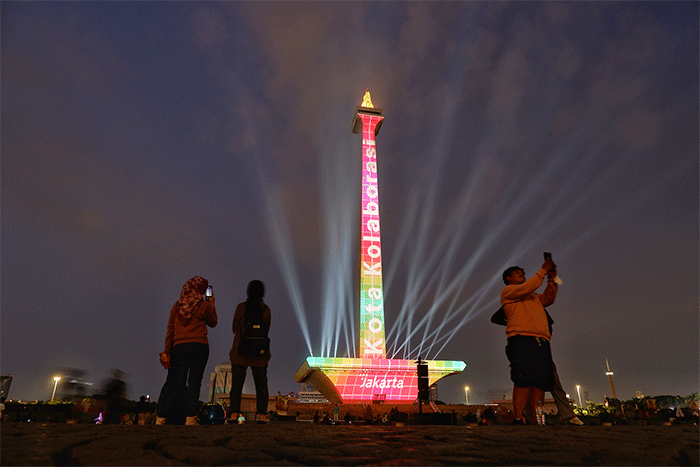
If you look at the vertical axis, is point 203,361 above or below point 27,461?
above

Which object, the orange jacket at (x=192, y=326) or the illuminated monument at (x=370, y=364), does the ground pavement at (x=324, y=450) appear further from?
the illuminated monument at (x=370, y=364)

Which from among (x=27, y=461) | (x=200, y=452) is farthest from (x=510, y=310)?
(x=27, y=461)

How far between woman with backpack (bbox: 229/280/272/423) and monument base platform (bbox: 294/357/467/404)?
1018 inches

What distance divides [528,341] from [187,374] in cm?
419

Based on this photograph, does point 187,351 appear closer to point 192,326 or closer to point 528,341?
point 192,326

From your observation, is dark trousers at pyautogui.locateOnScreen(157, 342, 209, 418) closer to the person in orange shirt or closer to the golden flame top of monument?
the person in orange shirt

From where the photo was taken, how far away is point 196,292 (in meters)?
5.41

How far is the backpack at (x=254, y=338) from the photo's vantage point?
536cm

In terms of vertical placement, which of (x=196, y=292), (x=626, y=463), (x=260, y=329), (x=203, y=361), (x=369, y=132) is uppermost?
(x=369, y=132)

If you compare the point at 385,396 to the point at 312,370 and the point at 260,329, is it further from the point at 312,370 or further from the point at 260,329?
the point at 260,329

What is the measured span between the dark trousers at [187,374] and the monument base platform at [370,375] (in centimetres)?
2615

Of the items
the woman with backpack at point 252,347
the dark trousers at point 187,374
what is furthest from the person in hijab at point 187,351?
the woman with backpack at point 252,347

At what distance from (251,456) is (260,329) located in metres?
3.35

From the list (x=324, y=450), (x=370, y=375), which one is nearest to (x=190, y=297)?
(x=324, y=450)
